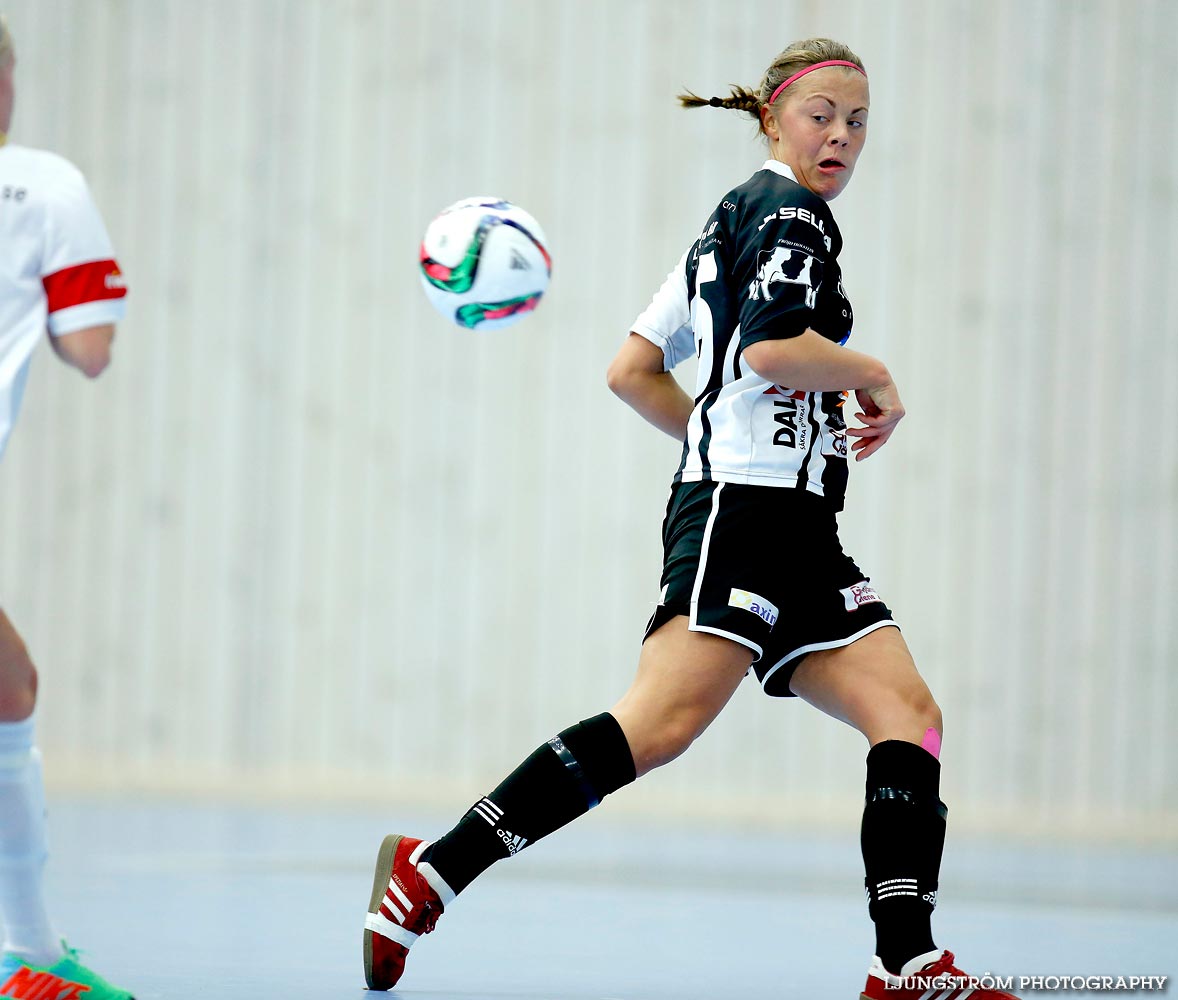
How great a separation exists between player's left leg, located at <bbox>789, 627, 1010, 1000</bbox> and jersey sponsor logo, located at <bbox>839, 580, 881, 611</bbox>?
0.06 meters

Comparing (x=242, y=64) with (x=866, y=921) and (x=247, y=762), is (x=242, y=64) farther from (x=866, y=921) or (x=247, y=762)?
(x=866, y=921)

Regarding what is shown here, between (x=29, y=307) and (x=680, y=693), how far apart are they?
1262 mm

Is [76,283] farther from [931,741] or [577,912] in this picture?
[577,912]

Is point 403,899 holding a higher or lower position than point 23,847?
lower

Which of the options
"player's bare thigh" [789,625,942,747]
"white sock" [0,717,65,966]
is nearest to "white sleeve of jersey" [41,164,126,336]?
"white sock" [0,717,65,966]

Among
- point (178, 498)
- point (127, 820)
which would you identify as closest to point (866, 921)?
point (127, 820)

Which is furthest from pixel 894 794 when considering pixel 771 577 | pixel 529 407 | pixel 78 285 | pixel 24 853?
pixel 529 407

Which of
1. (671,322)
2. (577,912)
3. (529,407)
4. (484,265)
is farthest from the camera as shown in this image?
(529,407)

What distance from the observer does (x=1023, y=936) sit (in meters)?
3.92

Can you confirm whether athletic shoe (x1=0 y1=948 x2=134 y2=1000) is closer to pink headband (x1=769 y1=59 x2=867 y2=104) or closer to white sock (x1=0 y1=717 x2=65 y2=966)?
white sock (x1=0 y1=717 x2=65 y2=966)

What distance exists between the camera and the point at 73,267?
2.32 metres

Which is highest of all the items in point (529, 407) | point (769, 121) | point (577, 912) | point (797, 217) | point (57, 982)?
point (529, 407)

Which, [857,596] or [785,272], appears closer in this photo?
[785,272]

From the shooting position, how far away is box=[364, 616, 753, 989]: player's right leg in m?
2.73
